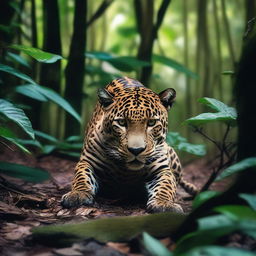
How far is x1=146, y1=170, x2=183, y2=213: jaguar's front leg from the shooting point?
4094 millimetres

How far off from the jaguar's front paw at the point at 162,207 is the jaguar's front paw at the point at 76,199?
56cm

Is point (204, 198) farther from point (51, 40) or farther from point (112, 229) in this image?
point (51, 40)

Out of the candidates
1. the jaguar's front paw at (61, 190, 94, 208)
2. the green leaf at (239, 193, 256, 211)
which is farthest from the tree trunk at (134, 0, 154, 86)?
the green leaf at (239, 193, 256, 211)

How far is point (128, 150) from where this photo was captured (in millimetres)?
4262

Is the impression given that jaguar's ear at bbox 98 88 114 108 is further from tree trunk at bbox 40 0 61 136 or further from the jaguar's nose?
tree trunk at bbox 40 0 61 136

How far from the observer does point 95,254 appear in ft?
9.11

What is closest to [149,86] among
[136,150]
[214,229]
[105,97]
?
[105,97]

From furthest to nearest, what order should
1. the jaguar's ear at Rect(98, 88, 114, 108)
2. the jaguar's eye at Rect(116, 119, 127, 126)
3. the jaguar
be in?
1. the jaguar's ear at Rect(98, 88, 114, 108)
2. the jaguar's eye at Rect(116, 119, 127, 126)
3. the jaguar

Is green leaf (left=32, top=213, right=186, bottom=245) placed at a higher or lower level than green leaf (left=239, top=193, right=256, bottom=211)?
lower

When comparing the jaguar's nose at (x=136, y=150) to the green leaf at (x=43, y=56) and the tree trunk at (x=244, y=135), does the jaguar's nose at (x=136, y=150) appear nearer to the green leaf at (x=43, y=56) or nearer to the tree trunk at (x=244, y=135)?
the green leaf at (x=43, y=56)

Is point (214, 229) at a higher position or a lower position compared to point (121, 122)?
lower

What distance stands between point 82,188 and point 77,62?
3.23 m

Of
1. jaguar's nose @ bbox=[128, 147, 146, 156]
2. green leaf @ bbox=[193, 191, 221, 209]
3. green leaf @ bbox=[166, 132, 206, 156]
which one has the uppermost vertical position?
green leaf @ bbox=[193, 191, 221, 209]

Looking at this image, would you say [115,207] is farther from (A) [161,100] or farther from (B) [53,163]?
(B) [53,163]
